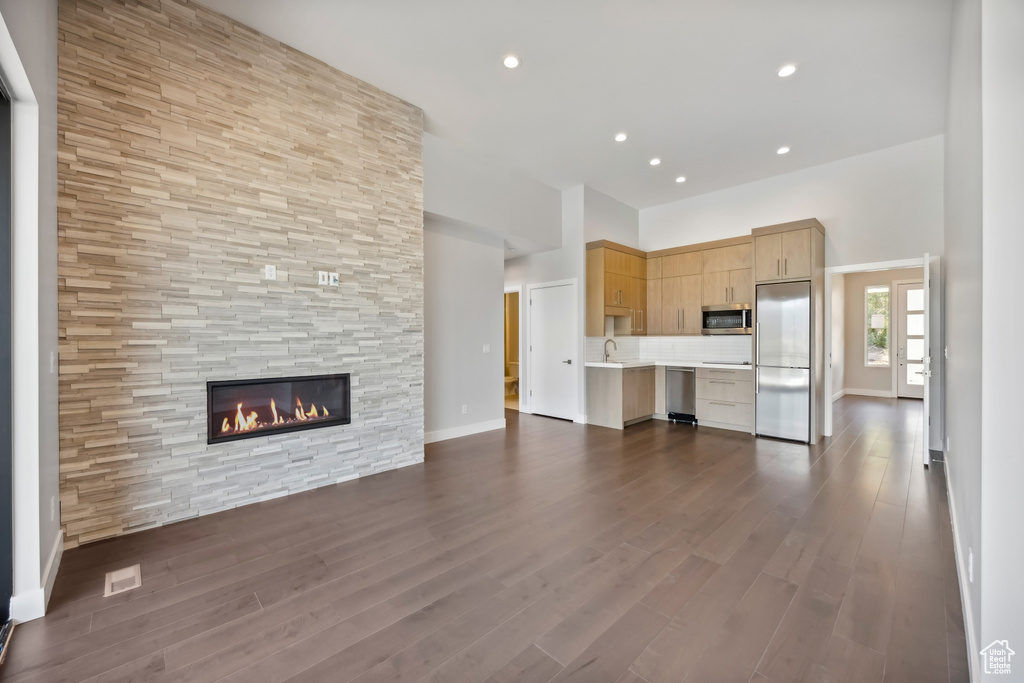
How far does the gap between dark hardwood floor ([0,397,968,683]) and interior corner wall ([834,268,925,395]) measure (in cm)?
685

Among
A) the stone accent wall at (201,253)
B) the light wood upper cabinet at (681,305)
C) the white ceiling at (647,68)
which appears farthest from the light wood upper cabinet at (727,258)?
the stone accent wall at (201,253)

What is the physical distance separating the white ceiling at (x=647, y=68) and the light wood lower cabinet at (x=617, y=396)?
2.86 metres

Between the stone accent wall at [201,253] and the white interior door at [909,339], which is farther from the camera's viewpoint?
the white interior door at [909,339]

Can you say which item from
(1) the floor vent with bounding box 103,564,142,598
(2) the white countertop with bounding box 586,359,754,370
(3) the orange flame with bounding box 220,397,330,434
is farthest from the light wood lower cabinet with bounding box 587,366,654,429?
(1) the floor vent with bounding box 103,564,142,598

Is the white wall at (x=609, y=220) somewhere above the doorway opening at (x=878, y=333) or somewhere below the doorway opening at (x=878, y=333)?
above

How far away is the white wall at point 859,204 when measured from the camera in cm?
475

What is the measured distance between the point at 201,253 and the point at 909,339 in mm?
11701

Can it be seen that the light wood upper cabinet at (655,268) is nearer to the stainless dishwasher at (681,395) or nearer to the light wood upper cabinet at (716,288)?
the light wood upper cabinet at (716,288)

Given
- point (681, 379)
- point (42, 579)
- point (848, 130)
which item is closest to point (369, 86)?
point (42, 579)

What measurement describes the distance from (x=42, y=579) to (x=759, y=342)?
6.37m

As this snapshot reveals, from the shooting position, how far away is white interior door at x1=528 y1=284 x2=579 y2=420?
6.34 metres

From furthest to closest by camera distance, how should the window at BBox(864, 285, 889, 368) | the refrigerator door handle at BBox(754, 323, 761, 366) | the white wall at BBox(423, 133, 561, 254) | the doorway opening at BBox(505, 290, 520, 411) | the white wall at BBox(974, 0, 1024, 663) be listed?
1. the doorway opening at BBox(505, 290, 520, 411)
2. the window at BBox(864, 285, 889, 368)
3. the refrigerator door handle at BBox(754, 323, 761, 366)
4. the white wall at BBox(423, 133, 561, 254)
5. the white wall at BBox(974, 0, 1024, 663)

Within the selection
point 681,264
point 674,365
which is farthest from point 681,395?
point 681,264

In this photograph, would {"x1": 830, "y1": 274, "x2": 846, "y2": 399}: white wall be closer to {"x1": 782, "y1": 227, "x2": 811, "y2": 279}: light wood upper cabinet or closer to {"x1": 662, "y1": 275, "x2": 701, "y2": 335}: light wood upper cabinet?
{"x1": 662, "y1": 275, "x2": 701, "y2": 335}: light wood upper cabinet
